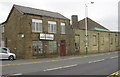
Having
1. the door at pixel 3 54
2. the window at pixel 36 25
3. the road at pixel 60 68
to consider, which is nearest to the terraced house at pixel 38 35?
the window at pixel 36 25

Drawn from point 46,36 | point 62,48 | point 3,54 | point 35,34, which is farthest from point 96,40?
point 3,54

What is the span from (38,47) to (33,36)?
6.15ft

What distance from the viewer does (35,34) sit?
26234 mm

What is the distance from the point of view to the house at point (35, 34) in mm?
25531

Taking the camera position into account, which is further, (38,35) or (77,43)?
(77,43)

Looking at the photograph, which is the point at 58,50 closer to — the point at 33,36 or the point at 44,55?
the point at 44,55

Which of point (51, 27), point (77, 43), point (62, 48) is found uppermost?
point (51, 27)

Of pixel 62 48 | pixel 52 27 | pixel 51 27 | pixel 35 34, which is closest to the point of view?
pixel 35 34

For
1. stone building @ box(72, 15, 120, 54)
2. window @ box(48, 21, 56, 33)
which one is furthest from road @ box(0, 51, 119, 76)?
stone building @ box(72, 15, 120, 54)

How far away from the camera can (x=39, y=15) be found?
2703 centimetres

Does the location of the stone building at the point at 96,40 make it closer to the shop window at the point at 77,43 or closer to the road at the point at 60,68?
the shop window at the point at 77,43

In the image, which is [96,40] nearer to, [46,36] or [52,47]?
[52,47]

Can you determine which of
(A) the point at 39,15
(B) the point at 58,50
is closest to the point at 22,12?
(A) the point at 39,15

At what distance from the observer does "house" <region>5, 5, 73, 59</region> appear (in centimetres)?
2553
